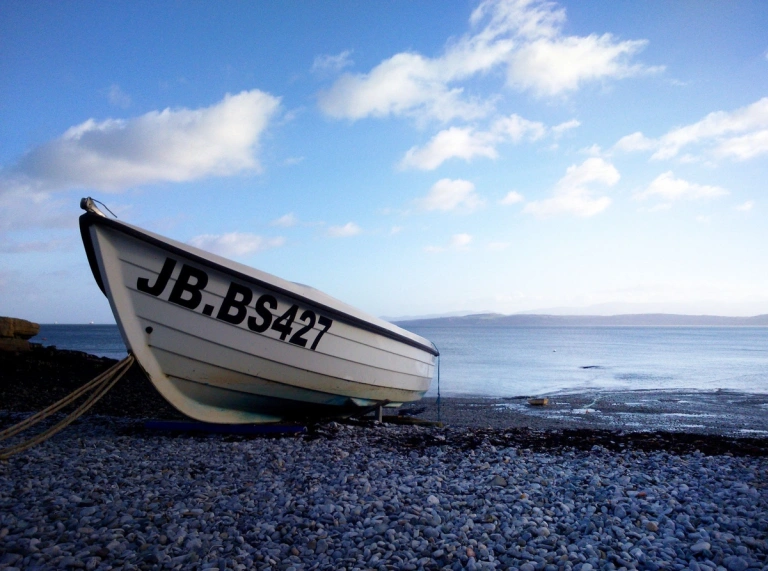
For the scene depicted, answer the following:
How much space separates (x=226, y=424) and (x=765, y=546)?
20.6 feet

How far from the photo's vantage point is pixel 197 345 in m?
7.05

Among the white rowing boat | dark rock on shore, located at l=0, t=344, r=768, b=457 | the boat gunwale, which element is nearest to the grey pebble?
dark rock on shore, located at l=0, t=344, r=768, b=457

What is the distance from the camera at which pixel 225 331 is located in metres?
7.13

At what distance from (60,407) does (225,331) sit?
203 cm

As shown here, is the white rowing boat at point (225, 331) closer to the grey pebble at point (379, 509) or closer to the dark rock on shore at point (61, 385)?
the grey pebble at point (379, 509)

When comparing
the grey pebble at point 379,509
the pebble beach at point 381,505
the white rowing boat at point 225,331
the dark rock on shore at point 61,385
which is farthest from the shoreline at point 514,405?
the grey pebble at point 379,509

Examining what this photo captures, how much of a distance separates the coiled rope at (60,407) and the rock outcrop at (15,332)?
14607 mm

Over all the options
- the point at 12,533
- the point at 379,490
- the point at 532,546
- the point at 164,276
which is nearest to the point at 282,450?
the point at 379,490

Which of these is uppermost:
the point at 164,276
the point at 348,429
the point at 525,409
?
the point at 164,276

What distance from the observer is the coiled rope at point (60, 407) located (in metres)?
5.50

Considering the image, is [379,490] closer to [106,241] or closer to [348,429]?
[348,429]

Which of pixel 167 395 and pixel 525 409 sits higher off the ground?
pixel 167 395

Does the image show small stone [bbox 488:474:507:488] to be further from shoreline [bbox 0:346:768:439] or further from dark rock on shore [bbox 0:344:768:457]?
shoreline [bbox 0:346:768:439]

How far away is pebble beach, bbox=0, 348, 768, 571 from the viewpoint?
370 centimetres
